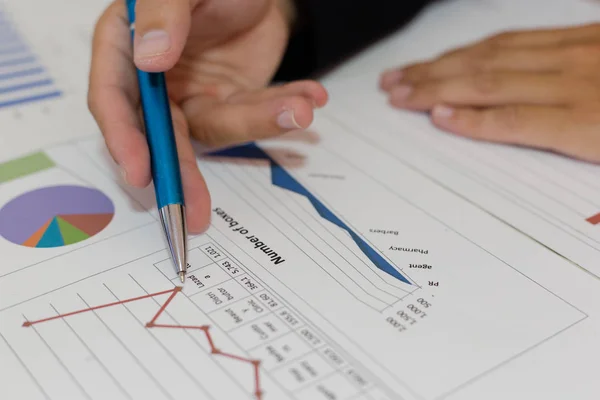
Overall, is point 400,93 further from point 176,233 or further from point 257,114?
point 176,233

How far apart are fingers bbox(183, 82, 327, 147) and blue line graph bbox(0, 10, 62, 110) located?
0.19 meters

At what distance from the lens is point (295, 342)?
357mm

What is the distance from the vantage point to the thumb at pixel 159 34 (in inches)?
17.3

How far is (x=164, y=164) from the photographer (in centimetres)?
44

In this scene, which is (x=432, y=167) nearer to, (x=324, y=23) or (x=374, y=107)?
(x=374, y=107)

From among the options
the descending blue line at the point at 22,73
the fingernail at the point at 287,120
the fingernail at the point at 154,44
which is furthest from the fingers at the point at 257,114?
the descending blue line at the point at 22,73

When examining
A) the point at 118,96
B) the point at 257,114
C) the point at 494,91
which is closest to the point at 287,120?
the point at 257,114

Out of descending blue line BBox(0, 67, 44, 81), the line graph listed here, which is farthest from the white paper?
descending blue line BBox(0, 67, 44, 81)

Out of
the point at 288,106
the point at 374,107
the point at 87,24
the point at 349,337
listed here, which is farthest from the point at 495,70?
the point at 87,24

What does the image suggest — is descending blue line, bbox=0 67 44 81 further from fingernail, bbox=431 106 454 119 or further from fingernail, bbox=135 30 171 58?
fingernail, bbox=431 106 454 119

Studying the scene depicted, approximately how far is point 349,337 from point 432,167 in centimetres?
24

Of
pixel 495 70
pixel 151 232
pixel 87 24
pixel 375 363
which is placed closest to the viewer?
pixel 375 363

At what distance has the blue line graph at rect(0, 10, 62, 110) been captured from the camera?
24.8 inches

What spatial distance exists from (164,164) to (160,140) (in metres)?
0.02
